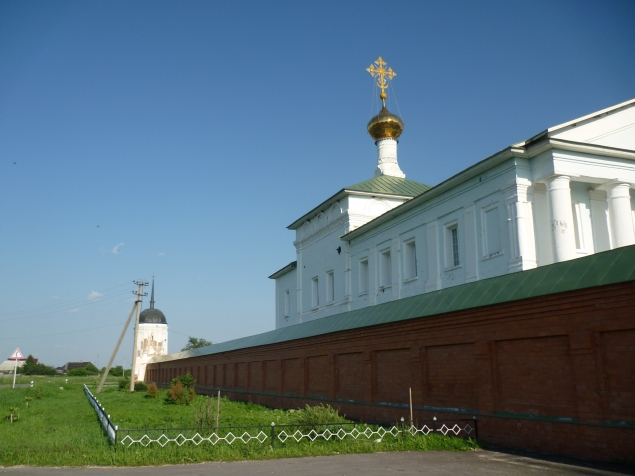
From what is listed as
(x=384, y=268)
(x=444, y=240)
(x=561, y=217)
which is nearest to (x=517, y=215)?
(x=561, y=217)

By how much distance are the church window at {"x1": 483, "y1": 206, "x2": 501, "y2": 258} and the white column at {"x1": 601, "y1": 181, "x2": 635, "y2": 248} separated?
9.91ft

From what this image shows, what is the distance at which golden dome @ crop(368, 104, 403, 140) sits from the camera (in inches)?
1204

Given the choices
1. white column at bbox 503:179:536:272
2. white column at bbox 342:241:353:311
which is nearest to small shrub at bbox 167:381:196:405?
white column at bbox 342:241:353:311

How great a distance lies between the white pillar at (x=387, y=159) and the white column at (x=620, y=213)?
14602 mm

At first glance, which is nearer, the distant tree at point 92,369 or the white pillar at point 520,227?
the white pillar at point 520,227

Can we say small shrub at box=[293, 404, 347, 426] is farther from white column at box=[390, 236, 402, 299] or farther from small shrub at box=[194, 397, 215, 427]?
white column at box=[390, 236, 402, 299]

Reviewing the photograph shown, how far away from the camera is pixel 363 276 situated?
24.2m

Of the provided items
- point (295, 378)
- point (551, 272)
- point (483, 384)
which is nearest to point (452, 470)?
point (483, 384)

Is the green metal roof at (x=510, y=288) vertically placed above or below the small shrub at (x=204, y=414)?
above

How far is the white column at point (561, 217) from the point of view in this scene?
48.5ft

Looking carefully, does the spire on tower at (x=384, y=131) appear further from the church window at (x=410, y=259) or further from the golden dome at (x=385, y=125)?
the church window at (x=410, y=259)

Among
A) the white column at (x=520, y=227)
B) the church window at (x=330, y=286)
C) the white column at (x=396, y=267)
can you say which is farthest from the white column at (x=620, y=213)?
the church window at (x=330, y=286)

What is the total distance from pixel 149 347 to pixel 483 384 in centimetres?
4845

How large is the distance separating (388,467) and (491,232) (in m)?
8.81
